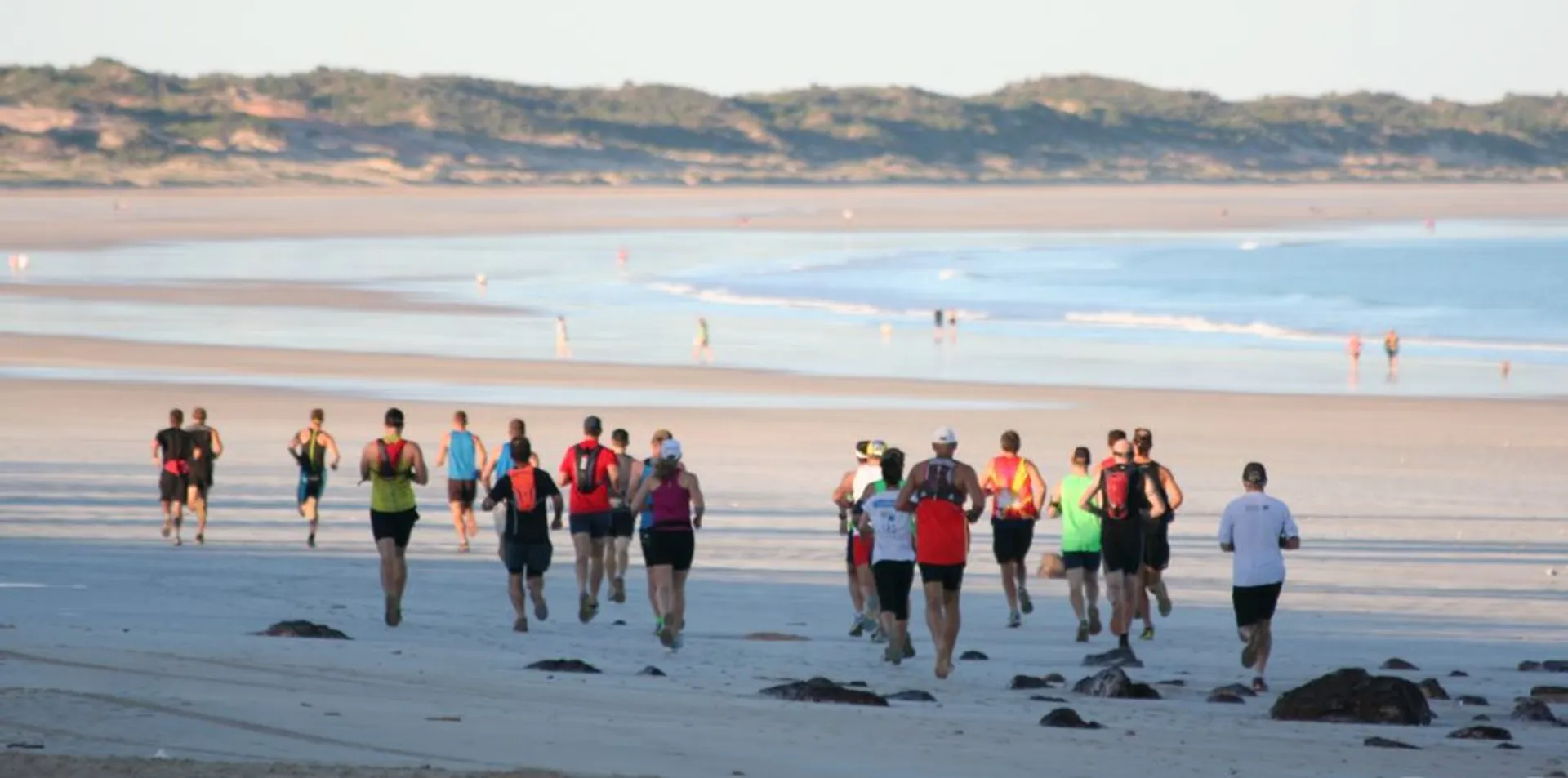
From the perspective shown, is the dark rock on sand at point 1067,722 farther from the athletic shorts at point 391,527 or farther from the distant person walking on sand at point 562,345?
the distant person walking on sand at point 562,345

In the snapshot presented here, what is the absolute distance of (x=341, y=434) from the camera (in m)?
28.1

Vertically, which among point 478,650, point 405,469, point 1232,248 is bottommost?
point 478,650

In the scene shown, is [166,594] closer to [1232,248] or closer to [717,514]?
[717,514]

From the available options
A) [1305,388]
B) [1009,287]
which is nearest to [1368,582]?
[1305,388]

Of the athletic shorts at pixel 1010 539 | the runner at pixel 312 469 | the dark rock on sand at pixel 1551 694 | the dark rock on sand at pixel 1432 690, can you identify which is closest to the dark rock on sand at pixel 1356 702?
the dark rock on sand at pixel 1432 690

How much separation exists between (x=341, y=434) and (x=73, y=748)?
19.4 metres

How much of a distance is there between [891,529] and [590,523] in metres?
2.87

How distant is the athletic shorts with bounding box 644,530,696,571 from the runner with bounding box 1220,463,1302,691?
328 centimetres

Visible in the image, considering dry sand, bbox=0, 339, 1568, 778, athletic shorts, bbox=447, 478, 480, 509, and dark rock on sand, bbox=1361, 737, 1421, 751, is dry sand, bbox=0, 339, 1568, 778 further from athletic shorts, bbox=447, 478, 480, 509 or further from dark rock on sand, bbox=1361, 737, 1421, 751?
athletic shorts, bbox=447, 478, 480, 509

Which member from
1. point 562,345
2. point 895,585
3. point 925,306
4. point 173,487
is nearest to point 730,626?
point 895,585

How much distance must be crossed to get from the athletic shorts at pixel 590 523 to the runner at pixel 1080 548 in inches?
117

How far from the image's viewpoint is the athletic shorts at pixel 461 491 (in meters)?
18.6

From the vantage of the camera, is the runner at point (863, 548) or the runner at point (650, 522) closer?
the runner at point (650, 522)

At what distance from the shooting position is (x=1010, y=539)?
1503 centimetres
